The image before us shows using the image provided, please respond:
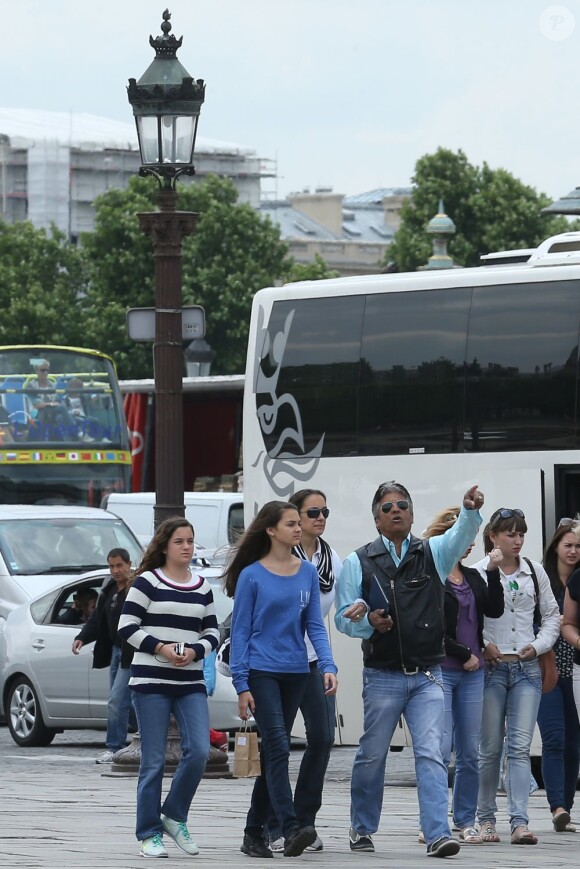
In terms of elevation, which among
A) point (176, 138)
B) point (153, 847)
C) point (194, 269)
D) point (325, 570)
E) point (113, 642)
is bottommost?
point (153, 847)

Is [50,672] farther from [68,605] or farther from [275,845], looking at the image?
[275,845]

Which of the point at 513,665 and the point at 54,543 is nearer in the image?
the point at 513,665

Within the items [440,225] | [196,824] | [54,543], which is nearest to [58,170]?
[440,225]

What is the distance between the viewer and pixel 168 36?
15359 mm

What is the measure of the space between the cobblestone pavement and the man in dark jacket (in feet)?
1.10

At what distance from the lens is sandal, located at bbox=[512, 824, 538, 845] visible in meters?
10.2

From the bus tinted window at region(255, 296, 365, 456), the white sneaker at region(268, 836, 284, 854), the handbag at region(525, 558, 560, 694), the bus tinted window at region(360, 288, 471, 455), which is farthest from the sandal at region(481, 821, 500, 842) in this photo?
the bus tinted window at region(255, 296, 365, 456)

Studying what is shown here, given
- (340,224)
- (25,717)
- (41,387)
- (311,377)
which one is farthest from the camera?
(340,224)

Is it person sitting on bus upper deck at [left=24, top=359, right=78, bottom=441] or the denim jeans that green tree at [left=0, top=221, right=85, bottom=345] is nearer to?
person sitting on bus upper deck at [left=24, top=359, right=78, bottom=441]

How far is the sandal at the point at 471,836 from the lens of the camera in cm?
1034

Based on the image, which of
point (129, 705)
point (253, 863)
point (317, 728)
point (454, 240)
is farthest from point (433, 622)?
point (454, 240)

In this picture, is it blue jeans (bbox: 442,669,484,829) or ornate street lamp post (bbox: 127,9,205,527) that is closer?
blue jeans (bbox: 442,669,484,829)

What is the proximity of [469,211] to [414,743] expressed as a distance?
199 feet

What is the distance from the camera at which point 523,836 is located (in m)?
10.2
